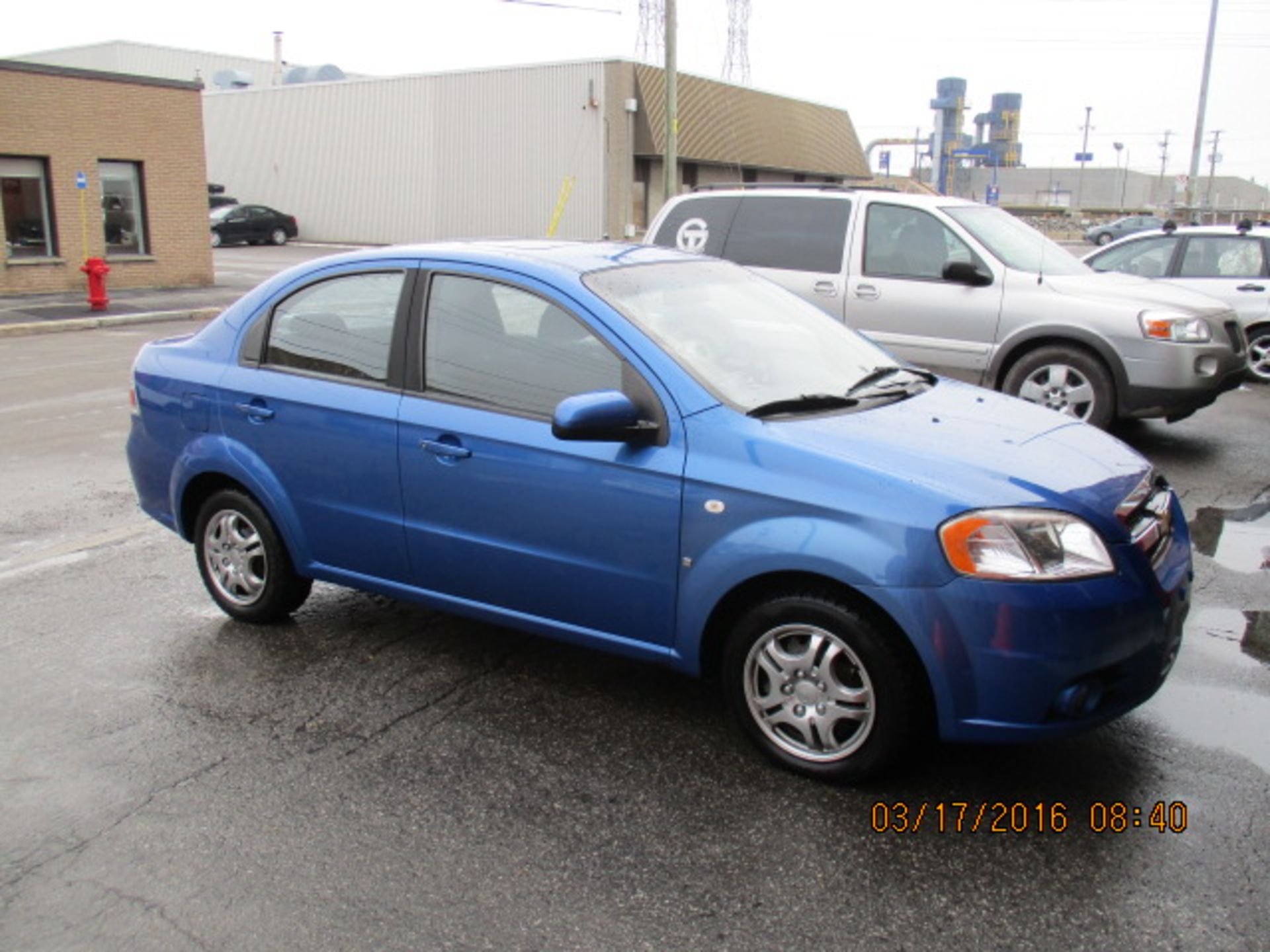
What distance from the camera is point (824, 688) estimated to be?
351cm

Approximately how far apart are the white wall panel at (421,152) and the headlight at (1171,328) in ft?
83.1

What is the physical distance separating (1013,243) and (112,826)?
772cm

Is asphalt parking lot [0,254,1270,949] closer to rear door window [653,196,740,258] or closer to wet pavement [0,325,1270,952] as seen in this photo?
wet pavement [0,325,1270,952]

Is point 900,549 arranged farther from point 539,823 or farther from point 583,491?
point 539,823

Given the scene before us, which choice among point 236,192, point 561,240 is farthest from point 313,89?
point 561,240

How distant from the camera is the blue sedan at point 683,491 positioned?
10.8 ft

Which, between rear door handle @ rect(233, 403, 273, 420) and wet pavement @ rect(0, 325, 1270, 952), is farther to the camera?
rear door handle @ rect(233, 403, 273, 420)

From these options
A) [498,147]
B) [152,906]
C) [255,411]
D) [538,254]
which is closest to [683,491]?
[538,254]

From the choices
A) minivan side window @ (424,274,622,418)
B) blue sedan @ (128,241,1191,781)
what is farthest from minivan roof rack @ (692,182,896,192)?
minivan side window @ (424,274,622,418)

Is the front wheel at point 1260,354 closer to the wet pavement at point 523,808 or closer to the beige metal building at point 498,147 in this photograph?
the wet pavement at point 523,808

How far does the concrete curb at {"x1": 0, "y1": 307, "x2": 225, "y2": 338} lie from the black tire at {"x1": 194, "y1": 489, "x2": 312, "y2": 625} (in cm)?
1416

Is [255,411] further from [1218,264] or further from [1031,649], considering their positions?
[1218,264]

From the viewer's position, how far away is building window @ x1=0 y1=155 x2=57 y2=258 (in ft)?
67.4

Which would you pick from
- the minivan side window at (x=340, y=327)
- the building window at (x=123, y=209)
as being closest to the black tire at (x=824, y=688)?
Result: the minivan side window at (x=340, y=327)
